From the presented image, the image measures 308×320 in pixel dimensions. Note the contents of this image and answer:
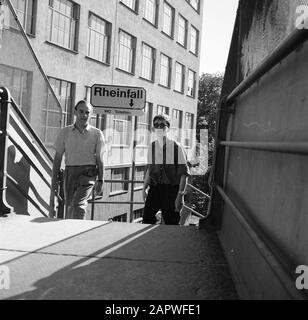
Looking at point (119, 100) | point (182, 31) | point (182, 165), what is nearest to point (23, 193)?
point (182, 165)

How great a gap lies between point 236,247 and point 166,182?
8.94ft

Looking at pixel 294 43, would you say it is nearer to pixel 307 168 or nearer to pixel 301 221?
pixel 307 168

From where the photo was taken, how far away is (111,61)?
24094 millimetres

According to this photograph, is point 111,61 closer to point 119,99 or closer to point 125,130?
point 125,130

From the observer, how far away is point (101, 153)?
5.63 meters

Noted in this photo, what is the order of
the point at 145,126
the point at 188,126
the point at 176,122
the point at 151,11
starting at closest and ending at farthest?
the point at 151,11 → the point at 145,126 → the point at 176,122 → the point at 188,126

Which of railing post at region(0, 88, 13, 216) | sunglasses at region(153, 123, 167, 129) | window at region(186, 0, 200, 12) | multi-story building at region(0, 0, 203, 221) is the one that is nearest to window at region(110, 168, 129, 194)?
multi-story building at region(0, 0, 203, 221)

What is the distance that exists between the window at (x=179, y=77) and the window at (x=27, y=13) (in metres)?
18.4

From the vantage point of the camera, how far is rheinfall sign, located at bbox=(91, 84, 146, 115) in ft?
29.2

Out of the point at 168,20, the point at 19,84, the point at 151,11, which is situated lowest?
the point at 19,84

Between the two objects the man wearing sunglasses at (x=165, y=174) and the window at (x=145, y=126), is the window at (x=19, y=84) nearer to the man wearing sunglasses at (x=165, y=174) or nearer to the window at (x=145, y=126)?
the man wearing sunglasses at (x=165, y=174)

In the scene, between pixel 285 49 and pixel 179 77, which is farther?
pixel 179 77

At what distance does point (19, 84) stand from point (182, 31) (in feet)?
100

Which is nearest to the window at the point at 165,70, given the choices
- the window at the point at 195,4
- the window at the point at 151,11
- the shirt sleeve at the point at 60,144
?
the window at the point at 151,11
